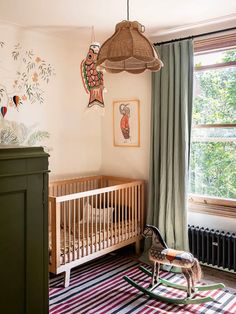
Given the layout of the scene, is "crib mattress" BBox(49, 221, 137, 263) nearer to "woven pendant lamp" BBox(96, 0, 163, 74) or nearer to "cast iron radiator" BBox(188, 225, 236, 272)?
"cast iron radiator" BBox(188, 225, 236, 272)

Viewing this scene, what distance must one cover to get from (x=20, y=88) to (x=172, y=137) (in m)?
1.62

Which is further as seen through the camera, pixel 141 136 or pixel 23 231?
pixel 141 136

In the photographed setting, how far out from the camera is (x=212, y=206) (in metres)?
3.27

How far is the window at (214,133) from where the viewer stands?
3203 mm

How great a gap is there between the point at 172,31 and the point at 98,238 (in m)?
2.22

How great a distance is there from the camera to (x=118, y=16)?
2.96 meters

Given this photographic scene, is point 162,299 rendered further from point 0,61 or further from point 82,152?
point 0,61

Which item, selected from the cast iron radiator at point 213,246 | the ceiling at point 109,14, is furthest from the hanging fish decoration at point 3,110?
the cast iron radiator at point 213,246

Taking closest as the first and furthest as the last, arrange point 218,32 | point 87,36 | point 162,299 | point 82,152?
point 162,299 < point 218,32 < point 87,36 < point 82,152

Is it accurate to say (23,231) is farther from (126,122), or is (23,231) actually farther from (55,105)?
(126,122)

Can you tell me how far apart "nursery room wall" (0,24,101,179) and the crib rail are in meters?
0.32

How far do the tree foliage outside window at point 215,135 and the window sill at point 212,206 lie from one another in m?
0.07

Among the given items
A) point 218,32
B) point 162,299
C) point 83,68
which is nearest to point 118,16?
point 83,68

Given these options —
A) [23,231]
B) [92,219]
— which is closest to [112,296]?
[92,219]
